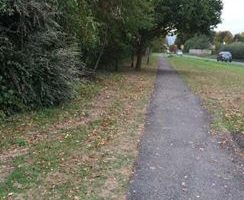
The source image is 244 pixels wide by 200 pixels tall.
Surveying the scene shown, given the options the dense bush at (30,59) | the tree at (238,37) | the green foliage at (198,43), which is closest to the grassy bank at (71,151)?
the dense bush at (30,59)

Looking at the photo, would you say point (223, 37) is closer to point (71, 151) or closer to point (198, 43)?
point (198, 43)

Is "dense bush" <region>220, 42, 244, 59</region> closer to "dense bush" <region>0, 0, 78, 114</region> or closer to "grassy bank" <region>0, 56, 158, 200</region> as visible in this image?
"grassy bank" <region>0, 56, 158, 200</region>

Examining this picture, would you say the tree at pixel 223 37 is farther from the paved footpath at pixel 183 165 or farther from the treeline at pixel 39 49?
the paved footpath at pixel 183 165

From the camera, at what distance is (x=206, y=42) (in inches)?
5030

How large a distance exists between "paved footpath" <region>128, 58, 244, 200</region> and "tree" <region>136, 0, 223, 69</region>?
1902 centimetres

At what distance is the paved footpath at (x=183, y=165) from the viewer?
6488 millimetres

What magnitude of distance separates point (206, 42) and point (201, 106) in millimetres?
115487

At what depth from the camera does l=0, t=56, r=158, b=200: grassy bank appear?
650 centimetres

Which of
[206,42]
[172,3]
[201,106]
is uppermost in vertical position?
[172,3]

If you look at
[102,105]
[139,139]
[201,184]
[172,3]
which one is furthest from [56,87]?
[172,3]

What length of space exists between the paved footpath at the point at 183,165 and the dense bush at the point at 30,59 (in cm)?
265

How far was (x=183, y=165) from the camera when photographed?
7.78 metres

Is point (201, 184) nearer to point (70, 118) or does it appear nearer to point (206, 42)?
point (70, 118)

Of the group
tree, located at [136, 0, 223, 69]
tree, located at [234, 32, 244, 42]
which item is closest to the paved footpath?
tree, located at [136, 0, 223, 69]
